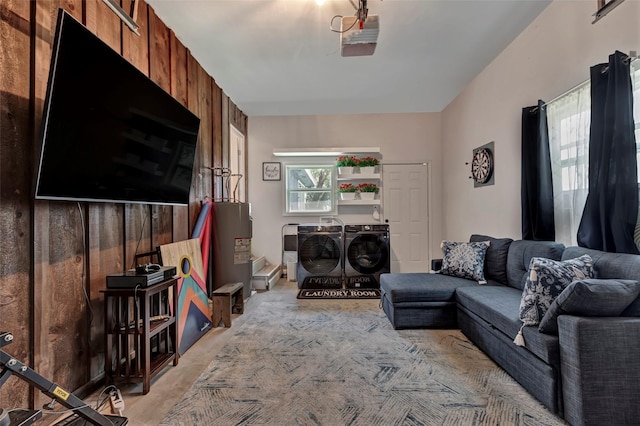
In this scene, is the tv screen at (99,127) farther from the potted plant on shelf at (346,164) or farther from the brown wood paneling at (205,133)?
the potted plant on shelf at (346,164)

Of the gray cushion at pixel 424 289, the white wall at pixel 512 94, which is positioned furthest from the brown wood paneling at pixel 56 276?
the white wall at pixel 512 94

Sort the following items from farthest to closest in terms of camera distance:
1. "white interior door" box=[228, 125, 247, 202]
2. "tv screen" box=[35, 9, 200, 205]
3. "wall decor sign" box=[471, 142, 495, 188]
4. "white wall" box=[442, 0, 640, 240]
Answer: "white interior door" box=[228, 125, 247, 202]
"wall decor sign" box=[471, 142, 495, 188]
"white wall" box=[442, 0, 640, 240]
"tv screen" box=[35, 9, 200, 205]

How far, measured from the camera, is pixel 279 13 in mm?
2441

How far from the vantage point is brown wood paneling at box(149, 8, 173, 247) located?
2.41 metres

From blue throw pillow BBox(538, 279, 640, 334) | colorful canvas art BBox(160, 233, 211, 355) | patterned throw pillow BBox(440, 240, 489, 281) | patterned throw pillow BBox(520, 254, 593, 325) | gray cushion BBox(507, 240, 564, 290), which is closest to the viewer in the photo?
blue throw pillow BBox(538, 279, 640, 334)

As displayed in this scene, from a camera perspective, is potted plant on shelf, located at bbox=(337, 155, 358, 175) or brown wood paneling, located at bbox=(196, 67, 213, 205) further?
potted plant on shelf, located at bbox=(337, 155, 358, 175)

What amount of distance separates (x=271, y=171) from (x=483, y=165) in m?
3.19

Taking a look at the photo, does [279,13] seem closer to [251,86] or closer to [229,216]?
[251,86]

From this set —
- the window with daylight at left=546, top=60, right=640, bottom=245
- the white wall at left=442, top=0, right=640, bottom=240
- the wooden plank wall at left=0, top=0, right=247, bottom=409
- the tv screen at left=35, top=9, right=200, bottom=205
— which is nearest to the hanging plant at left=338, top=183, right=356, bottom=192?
the white wall at left=442, top=0, right=640, bottom=240

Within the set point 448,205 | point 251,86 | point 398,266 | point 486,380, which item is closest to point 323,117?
point 251,86

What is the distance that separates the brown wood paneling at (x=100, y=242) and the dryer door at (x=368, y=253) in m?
2.89

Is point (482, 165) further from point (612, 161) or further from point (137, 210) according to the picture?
point (137, 210)

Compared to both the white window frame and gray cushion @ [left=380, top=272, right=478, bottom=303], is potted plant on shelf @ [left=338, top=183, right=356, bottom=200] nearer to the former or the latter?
the white window frame

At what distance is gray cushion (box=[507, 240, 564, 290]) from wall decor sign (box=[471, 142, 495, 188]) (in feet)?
3.39
